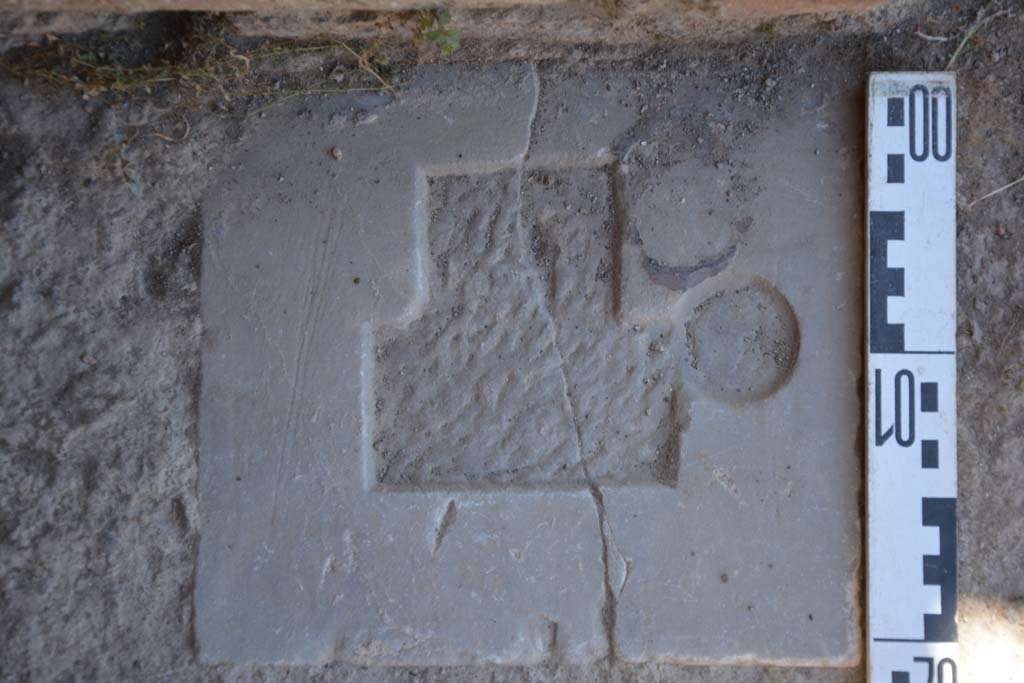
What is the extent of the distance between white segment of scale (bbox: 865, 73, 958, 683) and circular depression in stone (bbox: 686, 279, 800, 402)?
0.80 ft

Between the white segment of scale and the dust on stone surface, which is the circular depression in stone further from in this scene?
the dust on stone surface

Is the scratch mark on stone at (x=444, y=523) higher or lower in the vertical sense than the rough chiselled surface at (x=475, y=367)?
lower

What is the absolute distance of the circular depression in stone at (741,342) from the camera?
2545mm

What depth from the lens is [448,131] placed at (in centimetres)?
254

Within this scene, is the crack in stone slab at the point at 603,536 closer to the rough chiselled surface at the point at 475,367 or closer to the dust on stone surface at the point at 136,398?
the rough chiselled surface at the point at 475,367

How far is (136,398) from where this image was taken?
8.38ft

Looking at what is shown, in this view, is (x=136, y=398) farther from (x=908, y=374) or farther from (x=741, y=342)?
(x=908, y=374)

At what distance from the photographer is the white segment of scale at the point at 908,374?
250cm

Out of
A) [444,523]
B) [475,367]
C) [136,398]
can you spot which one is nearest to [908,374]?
[475,367]

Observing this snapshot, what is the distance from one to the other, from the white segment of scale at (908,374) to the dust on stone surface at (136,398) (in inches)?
2.9

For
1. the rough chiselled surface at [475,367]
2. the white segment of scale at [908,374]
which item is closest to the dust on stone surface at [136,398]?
the white segment of scale at [908,374]

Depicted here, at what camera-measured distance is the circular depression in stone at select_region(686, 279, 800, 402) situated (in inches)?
100

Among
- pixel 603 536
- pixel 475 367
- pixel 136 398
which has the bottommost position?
pixel 603 536

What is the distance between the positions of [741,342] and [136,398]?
1.76 metres
